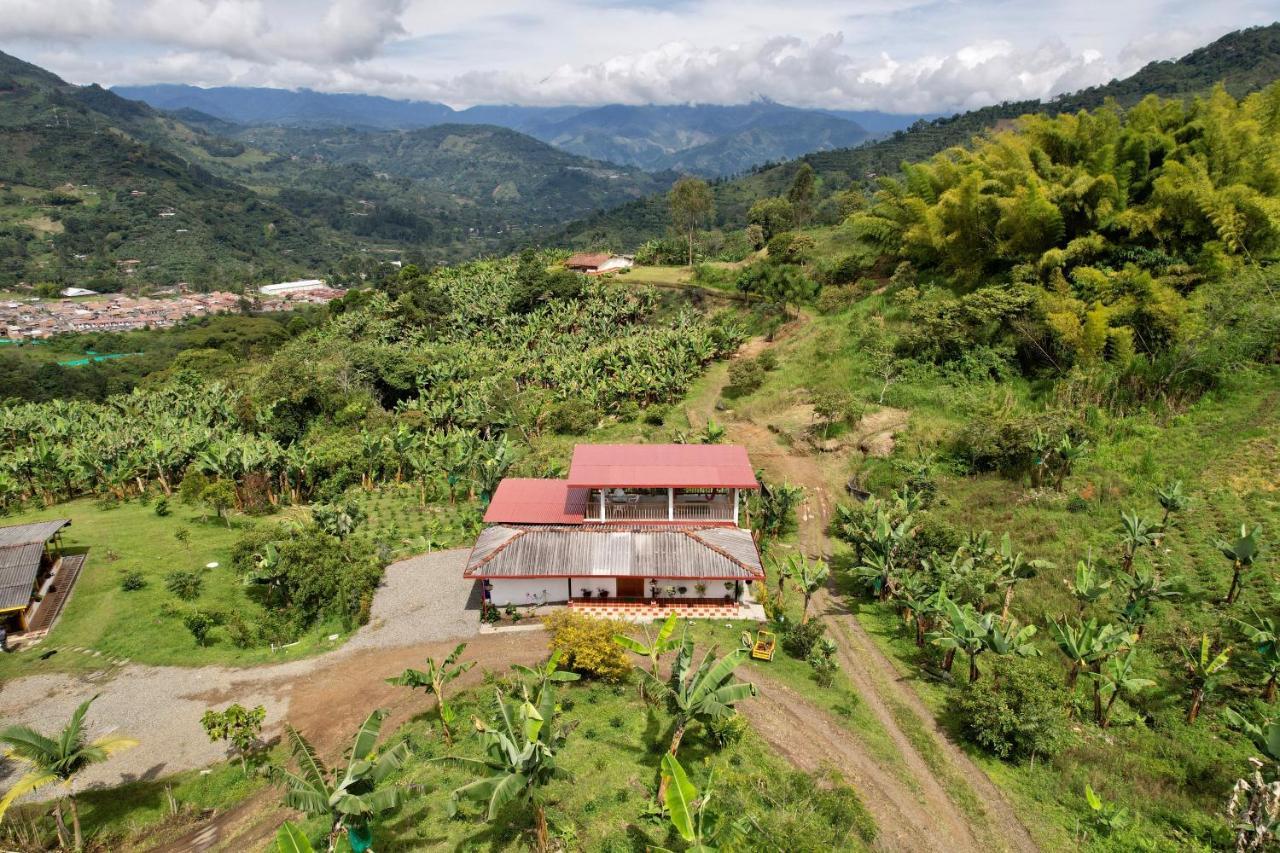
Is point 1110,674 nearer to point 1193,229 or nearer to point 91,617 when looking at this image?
point 1193,229

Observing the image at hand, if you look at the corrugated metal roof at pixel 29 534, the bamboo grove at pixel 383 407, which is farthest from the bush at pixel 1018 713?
the corrugated metal roof at pixel 29 534

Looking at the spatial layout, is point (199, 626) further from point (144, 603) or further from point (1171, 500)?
point (1171, 500)

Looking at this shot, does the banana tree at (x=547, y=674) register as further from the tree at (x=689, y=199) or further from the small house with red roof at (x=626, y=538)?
the tree at (x=689, y=199)

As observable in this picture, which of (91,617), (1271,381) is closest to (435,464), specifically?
(91,617)

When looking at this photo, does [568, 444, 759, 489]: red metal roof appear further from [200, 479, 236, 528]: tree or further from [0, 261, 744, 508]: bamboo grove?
[200, 479, 236, 528]: tree

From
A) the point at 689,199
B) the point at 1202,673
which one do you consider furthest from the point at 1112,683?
the point at 689,199
